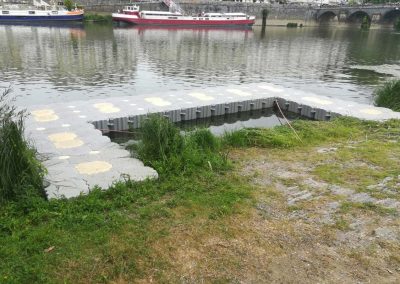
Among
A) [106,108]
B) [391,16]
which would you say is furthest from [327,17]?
[106,108]

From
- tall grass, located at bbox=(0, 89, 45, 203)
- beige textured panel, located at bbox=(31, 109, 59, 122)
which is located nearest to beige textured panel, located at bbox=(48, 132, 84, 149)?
beige textured panel, located at bbox=(31, 109, 59, 122)

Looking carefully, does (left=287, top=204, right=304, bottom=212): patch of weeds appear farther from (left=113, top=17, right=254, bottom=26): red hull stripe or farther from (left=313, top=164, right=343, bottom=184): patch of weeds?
(left=113, top=17, right=254, bottom=26): red hull stripe

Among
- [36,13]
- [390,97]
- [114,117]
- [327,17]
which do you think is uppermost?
[327,17]

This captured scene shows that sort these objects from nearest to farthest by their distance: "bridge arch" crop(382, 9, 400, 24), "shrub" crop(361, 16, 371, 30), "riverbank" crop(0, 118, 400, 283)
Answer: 1. "riverbank" crop(0, 118, 400, 283)
2. "shrub" crop(361, 16, 371, 30)
3. "bridge arch" crop(382, 9, 400, 24)

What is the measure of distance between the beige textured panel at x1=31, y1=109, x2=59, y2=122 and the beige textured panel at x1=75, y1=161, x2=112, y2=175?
4982mm

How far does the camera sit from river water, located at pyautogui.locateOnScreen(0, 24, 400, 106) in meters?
22.5

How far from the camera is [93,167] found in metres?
9.39

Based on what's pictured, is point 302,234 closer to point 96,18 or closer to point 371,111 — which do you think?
point 371,111

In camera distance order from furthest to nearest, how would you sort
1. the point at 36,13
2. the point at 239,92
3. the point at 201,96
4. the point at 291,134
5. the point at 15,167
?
the point at 36,13 → the point at 239,92 → the point at 201,96 → the point at 291,134 → the point at 15,167

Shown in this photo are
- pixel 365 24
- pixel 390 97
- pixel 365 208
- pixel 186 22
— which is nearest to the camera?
pixel 365 208

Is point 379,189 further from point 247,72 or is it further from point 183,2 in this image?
point 183,2

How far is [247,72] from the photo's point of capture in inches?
1109

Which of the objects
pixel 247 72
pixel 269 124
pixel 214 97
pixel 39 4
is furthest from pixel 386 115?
pixel 39 4

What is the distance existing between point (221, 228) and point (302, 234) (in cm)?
150
